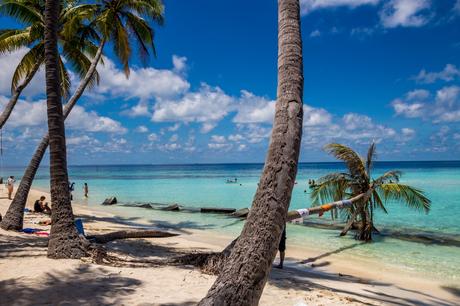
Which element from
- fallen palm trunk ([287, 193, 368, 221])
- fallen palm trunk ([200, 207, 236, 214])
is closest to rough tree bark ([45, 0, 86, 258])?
fallen palm trunk ([287, 193, 368, 221])

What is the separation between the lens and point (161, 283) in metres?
7.11

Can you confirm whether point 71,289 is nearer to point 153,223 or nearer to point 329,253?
point 329,253

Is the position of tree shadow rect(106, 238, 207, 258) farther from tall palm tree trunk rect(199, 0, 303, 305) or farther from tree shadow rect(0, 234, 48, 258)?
tall palm tree trunk rect(199, 0, 303, 305)

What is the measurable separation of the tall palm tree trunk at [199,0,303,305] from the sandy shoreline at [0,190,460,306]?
2.67 metres

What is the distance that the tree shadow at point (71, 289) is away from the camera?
5.85 m

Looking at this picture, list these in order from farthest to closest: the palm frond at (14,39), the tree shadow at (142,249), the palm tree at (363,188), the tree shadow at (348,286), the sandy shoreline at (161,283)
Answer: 1. the palm frond at (14,39)
2. the palm tree at (363,188)
3. the tree shadow at (142,249)
4. the tree shadow at (348,286)
5. the sandy shoreline at (161,283)

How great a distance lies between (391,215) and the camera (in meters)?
23.4

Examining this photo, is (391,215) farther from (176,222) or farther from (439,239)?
(176,222)

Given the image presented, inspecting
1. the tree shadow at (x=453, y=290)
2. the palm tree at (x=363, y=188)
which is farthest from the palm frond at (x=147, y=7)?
the tree shadow at (x=453, y=290)

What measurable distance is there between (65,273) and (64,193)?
88.9 inches

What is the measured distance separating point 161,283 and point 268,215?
404 centimetres

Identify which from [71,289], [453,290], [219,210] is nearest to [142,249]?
[71,289]

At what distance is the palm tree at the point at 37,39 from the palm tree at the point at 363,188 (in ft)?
37.3

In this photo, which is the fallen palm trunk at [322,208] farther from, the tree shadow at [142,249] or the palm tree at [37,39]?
the palm tree at [37,39]
